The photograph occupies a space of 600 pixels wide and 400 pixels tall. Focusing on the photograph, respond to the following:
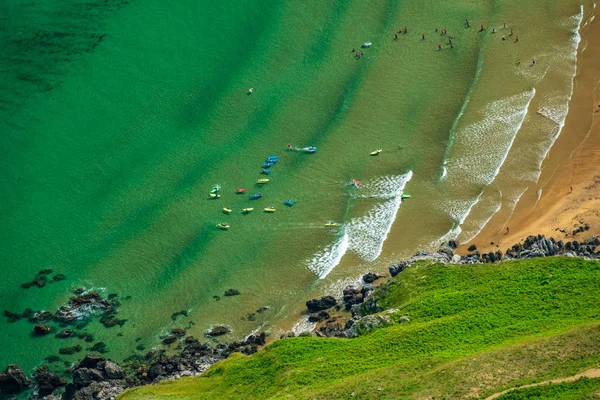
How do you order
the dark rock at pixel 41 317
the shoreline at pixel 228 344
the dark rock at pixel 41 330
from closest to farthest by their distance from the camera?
the shoreline at pixel 228 344 → the dark rock at pixel 41 330 → the dark rock at pixel 41 317

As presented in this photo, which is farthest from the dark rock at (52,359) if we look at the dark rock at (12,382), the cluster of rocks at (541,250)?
the cluster of rocks at (541,250)

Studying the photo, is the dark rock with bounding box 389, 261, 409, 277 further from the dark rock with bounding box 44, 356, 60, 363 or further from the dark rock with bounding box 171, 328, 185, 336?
the dark rock with bounding box 44, 356, 60, 363

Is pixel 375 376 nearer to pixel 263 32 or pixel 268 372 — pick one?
pixel 268 372

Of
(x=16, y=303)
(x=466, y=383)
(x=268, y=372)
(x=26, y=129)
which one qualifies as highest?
(x=26, y=129)

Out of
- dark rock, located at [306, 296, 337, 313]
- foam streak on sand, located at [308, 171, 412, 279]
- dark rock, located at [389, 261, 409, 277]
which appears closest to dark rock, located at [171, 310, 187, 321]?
dark rock, located at [306, 296, 337, 313]

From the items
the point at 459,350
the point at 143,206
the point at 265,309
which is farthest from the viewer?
the point at 143,206

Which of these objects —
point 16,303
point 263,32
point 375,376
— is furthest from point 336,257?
point 263,32

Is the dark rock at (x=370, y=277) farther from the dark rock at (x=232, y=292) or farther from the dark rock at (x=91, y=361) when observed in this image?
the dark rock at (x=91, y=361)
